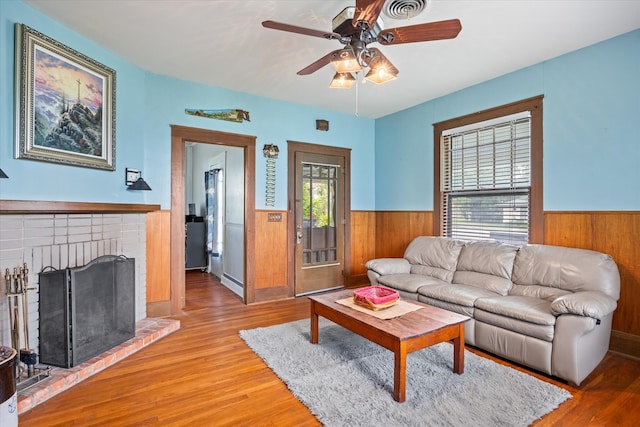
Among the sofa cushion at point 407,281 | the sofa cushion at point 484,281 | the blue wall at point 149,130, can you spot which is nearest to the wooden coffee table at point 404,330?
the sofa cushion at point 407,281

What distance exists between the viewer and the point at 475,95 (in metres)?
4.04

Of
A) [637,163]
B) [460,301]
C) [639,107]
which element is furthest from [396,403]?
[639,107]

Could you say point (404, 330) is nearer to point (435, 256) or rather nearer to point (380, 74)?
point (380, 74)

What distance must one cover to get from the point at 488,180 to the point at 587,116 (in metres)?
1.11

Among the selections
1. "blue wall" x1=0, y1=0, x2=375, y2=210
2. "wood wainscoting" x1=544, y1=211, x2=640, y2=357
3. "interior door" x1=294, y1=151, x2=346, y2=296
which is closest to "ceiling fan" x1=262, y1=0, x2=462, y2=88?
"blue wall" x1=0, y1=0, x2=375, y2=210

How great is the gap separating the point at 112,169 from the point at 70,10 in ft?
4.32

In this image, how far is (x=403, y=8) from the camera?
241cm

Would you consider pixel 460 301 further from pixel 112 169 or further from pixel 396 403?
pixel 112 169

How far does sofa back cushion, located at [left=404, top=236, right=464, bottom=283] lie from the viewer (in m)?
3.83

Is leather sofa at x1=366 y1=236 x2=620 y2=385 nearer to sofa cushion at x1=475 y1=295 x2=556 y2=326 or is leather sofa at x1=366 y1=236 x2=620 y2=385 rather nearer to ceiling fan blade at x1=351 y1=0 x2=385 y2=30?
sofa cushion at x1=475 y1=295 x2=556 y2=326

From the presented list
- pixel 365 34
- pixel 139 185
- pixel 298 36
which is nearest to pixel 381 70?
pixel 365 34

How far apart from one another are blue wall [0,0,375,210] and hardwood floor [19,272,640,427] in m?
1.52

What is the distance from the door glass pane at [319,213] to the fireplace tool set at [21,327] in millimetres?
3143

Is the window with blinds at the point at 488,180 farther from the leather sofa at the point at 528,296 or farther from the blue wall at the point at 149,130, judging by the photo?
the blue wall at the point at 149,130
